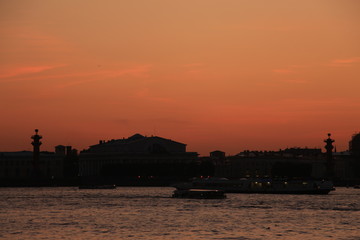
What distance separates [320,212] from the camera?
80.4 metres

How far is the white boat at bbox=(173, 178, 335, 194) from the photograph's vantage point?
436ft

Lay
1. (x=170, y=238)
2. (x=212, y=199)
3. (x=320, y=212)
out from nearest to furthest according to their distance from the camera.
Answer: (x=170, y=238) < (x=320, y=212) < (x=212, y=199)

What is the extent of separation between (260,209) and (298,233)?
26579 mm

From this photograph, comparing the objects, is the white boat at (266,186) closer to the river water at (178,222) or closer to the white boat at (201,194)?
the white boat at (201,194)

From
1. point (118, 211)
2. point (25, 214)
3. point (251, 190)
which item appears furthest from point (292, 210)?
point (251, 190)

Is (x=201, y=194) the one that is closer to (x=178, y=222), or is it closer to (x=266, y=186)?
(x=266, y=186)

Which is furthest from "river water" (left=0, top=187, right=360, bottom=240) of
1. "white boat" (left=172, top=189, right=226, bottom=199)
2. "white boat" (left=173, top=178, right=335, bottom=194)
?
"white boat" (left=173, top=178, right=335, bottom=194)

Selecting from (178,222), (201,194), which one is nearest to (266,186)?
(201,194)

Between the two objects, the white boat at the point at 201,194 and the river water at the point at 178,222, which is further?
the white boat at the point at 201,194

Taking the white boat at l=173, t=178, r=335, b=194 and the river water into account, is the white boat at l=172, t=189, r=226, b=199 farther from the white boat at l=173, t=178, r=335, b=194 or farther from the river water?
the river water

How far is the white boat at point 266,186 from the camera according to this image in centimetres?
13300

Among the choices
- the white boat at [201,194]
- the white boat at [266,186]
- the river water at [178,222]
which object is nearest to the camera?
the river water at [178,222]

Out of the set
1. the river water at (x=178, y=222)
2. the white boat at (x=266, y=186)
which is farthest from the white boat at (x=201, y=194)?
the river water at (x=178, y=222)

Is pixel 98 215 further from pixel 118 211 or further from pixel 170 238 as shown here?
pixel 170 238
